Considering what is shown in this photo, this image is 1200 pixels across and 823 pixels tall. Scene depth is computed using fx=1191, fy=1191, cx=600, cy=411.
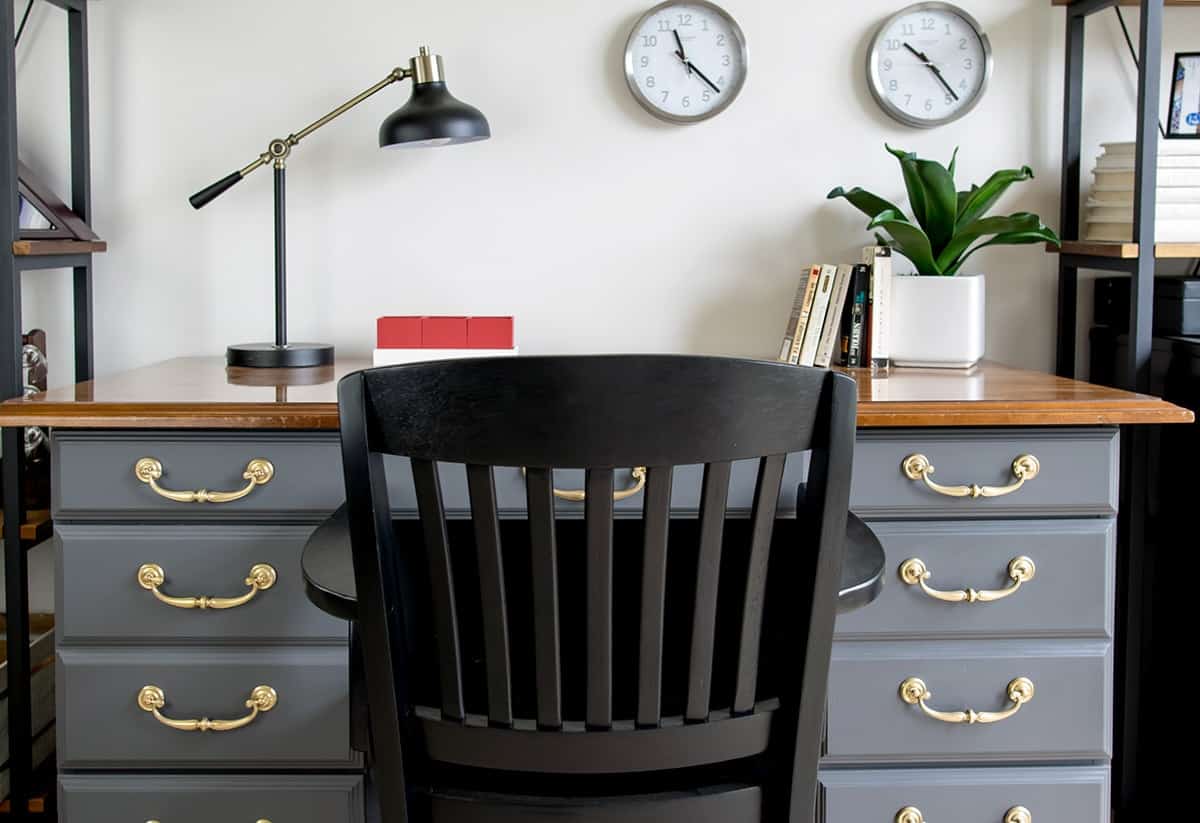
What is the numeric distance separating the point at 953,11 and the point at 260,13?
1.21 m

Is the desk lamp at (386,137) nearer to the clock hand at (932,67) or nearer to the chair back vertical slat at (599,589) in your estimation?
the clock hand at (932,67)

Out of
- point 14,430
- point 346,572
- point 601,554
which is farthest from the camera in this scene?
point 14,430

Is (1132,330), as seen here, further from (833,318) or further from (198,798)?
(198,798)

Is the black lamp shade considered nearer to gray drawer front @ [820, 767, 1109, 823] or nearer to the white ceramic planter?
the white ceramic planter

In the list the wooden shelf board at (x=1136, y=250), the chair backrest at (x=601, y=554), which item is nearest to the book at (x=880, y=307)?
the wooden shelf board at (x=1136, y=250)

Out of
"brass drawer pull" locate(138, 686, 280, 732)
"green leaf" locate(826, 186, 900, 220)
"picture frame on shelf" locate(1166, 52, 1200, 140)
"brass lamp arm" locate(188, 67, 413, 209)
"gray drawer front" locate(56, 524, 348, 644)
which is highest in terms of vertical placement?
"picture frame on shelf" locate(1166, 52, 1200, 140)

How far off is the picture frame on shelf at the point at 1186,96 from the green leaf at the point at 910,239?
577 millimetres

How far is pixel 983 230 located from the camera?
1.87m

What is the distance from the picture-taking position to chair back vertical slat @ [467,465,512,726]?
3.20ft

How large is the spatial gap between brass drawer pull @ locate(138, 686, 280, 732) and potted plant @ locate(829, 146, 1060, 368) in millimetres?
1089

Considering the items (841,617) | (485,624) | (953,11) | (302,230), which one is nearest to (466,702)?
(485,624)

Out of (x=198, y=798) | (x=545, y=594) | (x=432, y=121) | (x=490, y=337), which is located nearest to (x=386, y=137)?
(x=432, y=121)

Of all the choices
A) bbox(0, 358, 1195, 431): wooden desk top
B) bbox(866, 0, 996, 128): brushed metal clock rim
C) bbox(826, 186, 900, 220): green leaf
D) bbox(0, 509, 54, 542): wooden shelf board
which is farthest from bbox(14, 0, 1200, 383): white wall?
bbox(0, 358, 1195, 431): wooden desk top

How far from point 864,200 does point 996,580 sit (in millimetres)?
705
